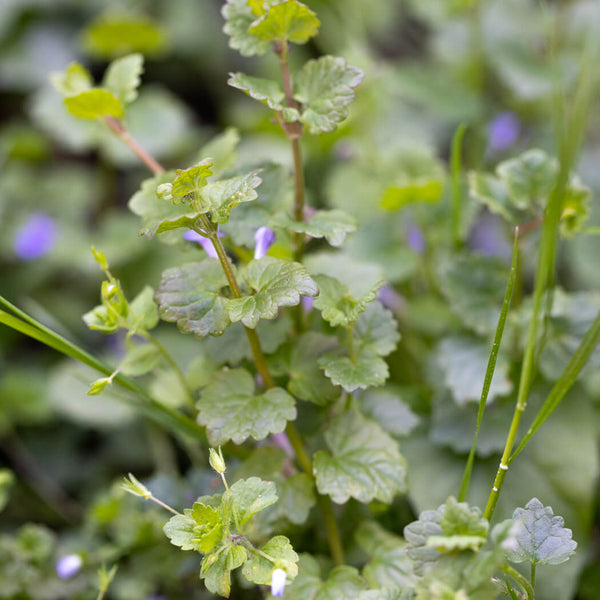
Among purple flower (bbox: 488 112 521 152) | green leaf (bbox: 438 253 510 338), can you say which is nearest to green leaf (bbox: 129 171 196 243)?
green leaf (bbox: 438 253 510 338)

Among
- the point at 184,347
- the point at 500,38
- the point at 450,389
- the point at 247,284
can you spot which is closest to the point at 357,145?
the point at 500,38

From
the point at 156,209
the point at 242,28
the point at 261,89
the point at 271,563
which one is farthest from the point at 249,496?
the point at 242,28

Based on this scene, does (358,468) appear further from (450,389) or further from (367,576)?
(450,389)

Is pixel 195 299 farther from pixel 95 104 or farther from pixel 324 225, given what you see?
pixel 95 104

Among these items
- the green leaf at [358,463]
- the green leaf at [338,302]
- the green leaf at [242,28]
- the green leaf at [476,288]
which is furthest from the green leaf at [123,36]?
the green leaf at [358,463]

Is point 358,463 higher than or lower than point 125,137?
lower

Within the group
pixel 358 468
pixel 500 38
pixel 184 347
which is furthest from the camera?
pixel 500 38

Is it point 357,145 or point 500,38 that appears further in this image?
point 500,38
